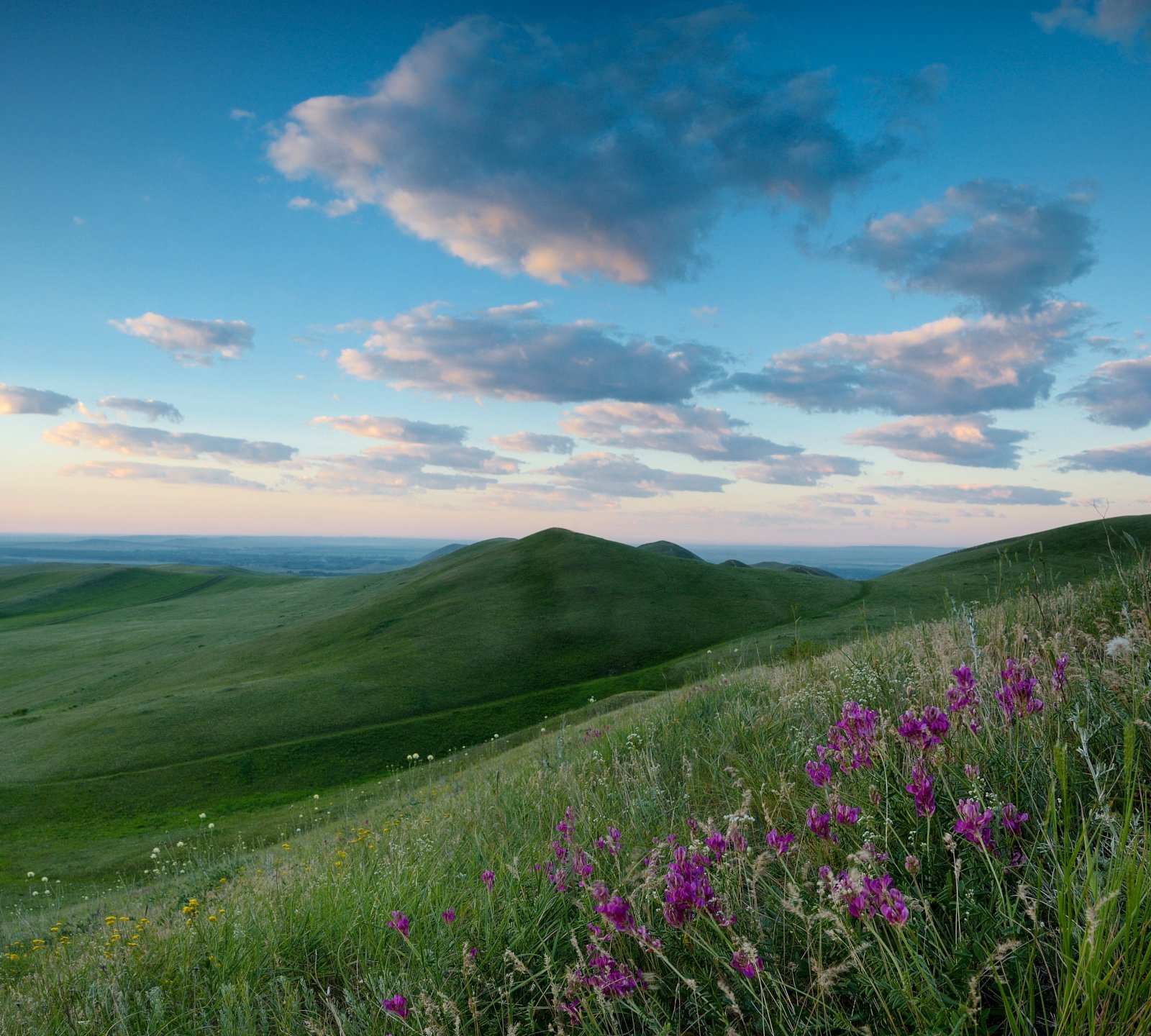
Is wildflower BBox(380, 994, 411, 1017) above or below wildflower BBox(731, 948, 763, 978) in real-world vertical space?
below

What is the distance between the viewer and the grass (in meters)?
2.63

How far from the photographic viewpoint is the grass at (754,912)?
104 inches

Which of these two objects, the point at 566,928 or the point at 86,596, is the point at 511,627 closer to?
the point at 566,928

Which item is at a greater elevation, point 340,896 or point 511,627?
point 340,896

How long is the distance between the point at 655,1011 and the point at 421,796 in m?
16.1

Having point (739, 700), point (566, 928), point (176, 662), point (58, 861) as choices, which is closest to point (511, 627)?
point (176, 662)

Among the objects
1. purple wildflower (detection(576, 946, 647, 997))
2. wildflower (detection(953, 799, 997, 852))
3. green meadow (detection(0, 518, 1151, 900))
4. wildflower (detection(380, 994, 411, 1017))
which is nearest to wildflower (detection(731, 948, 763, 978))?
purple wildflower (detection(576, 946, 647, 997))

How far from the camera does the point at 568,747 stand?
1616 centimetres

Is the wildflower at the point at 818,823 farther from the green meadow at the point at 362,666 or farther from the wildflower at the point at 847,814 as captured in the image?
the green meadow at the point at 362,666

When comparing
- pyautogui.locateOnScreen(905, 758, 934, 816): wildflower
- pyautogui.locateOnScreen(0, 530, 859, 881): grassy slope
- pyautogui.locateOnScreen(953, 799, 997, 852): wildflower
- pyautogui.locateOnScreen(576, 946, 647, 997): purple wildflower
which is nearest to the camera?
pyautogui.locateOnScreen(953, 799, 997, 852): wildflower

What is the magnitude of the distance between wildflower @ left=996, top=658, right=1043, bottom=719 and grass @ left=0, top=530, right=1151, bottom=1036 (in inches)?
5.6

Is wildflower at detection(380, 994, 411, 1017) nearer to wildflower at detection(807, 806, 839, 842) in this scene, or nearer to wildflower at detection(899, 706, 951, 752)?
wildflower at detection(807, 806, 839, 842)

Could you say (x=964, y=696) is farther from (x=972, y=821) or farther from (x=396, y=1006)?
(x=396, y=1006)

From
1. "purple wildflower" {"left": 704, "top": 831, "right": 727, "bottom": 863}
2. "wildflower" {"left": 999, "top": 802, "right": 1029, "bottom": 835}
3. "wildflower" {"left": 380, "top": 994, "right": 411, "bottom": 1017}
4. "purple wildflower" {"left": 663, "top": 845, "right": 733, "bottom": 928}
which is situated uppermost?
"wildflower" {"left": 999, "top": 802, "right": 1029, "bottom": 835}
